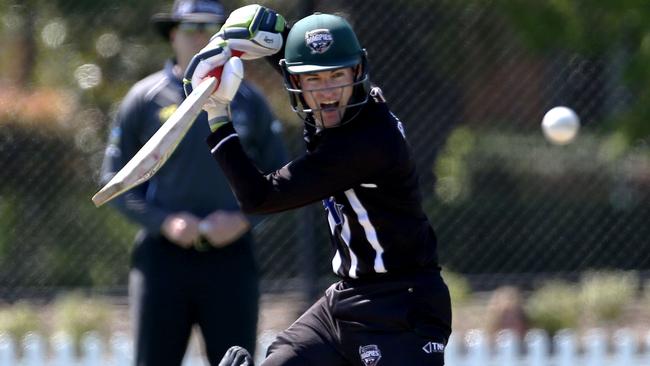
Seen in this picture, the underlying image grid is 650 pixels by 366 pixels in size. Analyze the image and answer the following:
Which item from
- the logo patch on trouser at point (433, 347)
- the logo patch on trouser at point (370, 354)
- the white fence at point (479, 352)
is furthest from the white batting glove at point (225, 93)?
the white fence at point (479, 352)

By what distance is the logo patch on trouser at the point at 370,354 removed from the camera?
4.09m

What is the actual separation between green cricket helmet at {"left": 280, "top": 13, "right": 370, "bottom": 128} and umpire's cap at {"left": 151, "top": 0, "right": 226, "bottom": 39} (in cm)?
130

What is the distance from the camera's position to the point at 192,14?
5398 mm

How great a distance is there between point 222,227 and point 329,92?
4.06 feet

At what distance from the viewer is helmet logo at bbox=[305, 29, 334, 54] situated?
13.3 feet

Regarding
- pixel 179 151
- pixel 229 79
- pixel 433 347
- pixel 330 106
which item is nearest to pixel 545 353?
pixel 179 151

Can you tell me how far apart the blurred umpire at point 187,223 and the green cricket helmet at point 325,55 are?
1167 mm

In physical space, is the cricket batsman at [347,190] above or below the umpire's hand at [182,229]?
above

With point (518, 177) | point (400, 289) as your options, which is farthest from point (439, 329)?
point (518, 177)

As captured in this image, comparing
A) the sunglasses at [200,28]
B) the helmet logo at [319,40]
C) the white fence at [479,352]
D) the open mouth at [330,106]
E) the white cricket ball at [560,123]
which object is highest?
the helmet logo at [319,40]

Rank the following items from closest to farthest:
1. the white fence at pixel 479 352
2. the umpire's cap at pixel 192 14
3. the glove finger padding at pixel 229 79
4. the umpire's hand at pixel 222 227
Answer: the glove finger padding at pixel 229 79
the umpire's hand at pixel 222 227
the umpire's cap at pixel 192 14
the white fence at pixel 479 352

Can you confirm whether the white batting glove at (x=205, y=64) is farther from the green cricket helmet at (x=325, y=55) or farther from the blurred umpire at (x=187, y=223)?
the blurred umpire at (x=187, y=223)

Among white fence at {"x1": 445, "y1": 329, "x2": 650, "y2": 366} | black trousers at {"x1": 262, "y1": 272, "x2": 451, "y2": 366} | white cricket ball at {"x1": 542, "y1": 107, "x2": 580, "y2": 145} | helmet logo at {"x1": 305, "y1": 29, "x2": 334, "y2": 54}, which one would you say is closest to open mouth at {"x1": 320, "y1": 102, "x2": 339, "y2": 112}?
helmet logo at {"x1": 305, "y1": 29, "x2": 334, "y2": 54}

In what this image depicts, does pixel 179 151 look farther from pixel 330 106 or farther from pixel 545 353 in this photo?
pixel 545 353
